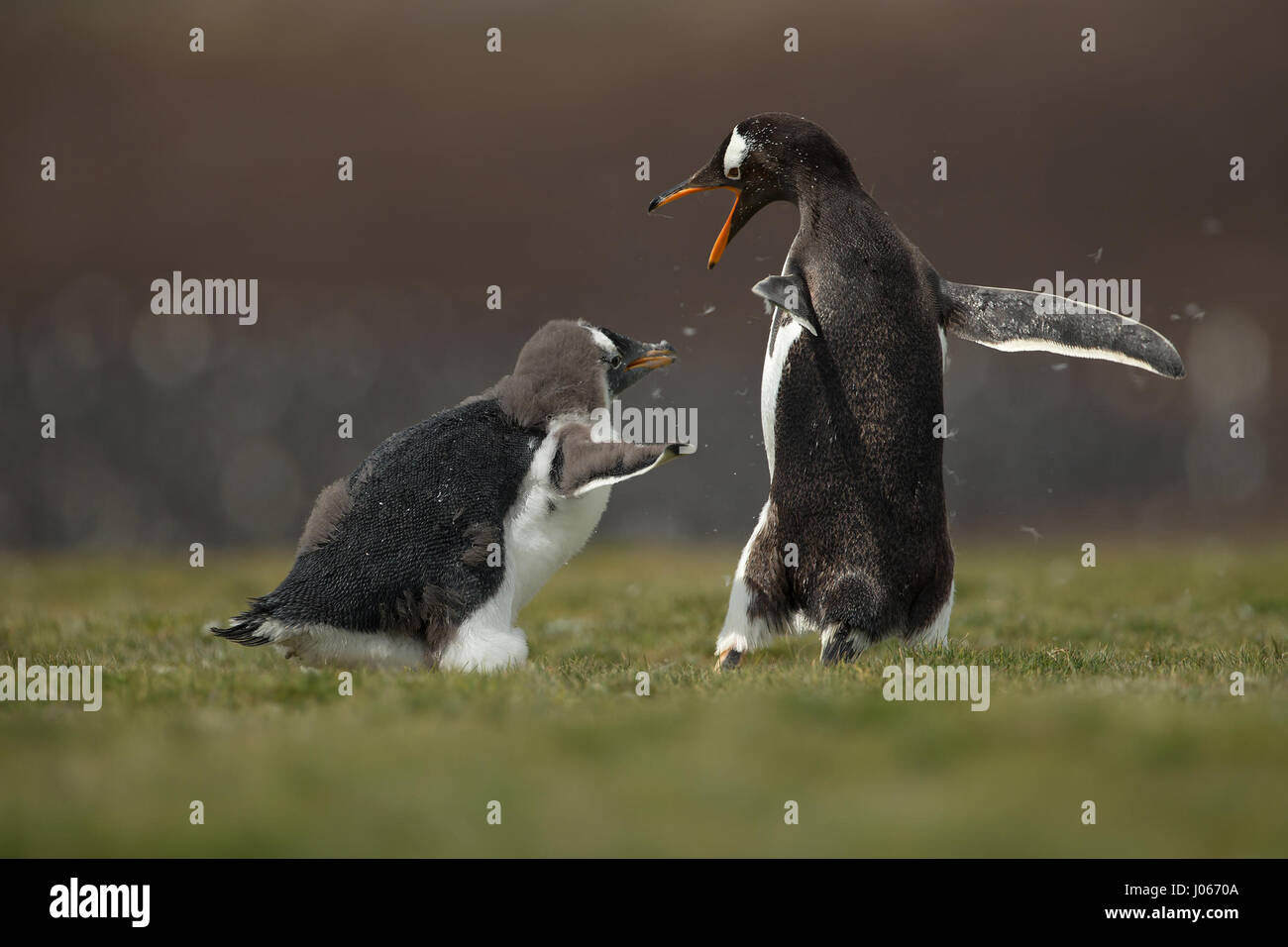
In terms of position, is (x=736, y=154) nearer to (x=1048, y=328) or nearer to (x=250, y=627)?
(x=1048, y=328)

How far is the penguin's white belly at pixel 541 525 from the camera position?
5184 mm

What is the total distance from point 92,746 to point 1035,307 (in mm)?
4440

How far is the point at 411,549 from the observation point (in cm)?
495

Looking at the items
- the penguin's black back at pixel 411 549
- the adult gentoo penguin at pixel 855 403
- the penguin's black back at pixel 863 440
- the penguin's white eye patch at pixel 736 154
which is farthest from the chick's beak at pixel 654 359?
the penguin's black back at pixel 411 549

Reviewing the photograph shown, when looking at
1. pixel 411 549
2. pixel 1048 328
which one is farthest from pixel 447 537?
pixel 1048 328

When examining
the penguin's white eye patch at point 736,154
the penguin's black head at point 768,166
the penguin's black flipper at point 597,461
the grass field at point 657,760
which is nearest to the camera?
the grass field at point 657,760

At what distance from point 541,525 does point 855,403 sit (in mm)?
1485

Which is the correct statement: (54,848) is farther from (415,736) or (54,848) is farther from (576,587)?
(576,587)

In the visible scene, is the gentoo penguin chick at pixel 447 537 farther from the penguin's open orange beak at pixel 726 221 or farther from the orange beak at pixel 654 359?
the penguin's open orange beak at pixel 726 221

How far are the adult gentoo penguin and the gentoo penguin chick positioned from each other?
846 mm

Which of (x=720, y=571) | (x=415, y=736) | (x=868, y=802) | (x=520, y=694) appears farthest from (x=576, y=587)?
(x=868, y=802)

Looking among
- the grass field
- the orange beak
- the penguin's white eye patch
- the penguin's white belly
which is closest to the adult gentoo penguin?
the penguin's white eye patch

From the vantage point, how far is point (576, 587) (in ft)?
32.0

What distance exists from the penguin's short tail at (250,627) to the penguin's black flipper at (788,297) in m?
2.46
